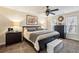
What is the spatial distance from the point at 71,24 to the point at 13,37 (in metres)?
1.20

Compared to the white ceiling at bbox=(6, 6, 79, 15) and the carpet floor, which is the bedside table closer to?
the carpet floor

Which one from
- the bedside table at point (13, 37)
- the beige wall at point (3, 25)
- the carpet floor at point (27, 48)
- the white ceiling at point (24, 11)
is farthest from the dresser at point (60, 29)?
the beige wall at point (3, 25)

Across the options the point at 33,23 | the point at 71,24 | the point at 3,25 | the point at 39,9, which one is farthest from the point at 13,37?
the point at 71,24

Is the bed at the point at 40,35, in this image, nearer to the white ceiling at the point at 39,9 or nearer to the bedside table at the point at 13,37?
the bedside table at the point at 13,37

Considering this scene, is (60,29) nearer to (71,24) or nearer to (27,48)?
(71,24)

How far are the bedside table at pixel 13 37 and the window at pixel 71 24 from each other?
1.00 metres

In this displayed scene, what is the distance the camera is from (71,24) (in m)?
1.60

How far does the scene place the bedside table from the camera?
1513 mm

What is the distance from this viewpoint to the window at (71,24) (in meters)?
1.57

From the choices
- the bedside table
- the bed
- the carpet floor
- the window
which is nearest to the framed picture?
the bed

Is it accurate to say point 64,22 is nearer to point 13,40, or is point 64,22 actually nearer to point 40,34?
point 40,34

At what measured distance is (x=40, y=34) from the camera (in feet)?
5.87
